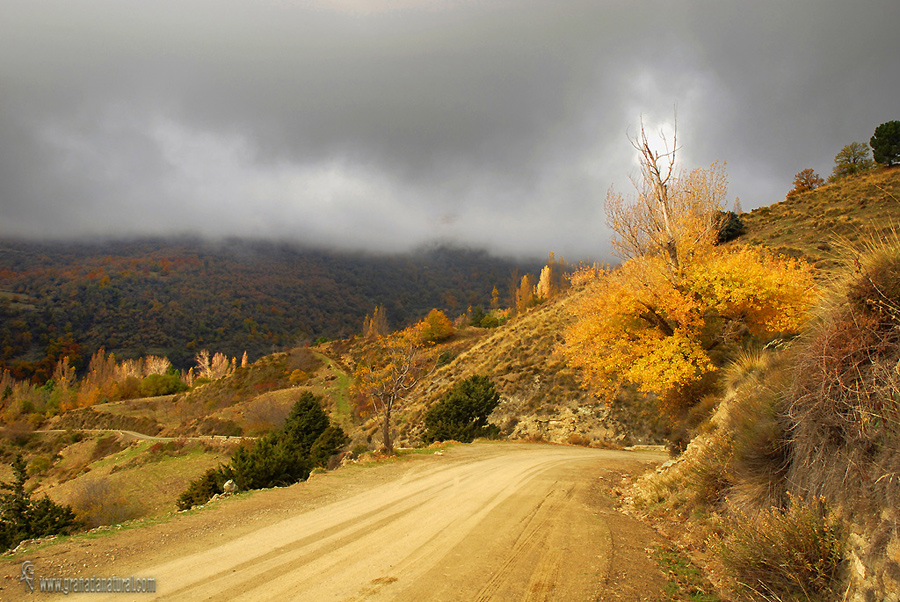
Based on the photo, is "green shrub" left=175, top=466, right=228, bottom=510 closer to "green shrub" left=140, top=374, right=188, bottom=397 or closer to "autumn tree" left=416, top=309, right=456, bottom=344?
"autumn tree" left=416, top=309, right=456, bottom=344

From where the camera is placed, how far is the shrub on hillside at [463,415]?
26.0 m

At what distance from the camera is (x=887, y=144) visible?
5184cm

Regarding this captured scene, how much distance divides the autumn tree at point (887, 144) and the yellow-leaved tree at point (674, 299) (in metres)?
52.9

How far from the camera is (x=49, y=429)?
6550 centimetres

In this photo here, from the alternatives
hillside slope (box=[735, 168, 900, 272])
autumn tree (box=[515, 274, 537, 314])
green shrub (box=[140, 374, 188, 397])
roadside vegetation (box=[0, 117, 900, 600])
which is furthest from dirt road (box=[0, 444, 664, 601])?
autumn tree (box=[515, 274, 537, 314])

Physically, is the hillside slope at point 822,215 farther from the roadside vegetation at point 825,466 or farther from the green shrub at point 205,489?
the green shrub at point 205,489

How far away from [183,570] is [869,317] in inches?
365

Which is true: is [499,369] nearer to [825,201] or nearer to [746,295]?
[746,295]

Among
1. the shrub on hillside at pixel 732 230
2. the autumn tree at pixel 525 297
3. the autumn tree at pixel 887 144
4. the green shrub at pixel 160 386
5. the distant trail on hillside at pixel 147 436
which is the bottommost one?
the distant trail on hillside at pixel 147 436

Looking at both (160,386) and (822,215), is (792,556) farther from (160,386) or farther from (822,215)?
(160,386)

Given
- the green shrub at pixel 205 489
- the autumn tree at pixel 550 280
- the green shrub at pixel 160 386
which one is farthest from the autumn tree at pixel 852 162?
the green shrub at pixel 160 386

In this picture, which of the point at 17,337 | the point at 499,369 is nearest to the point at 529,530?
the point at 499,369

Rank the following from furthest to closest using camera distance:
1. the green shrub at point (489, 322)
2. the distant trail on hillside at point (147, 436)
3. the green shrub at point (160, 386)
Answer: the green shrub at point (489, 322) → the green shrub at point (160, 386) → the distant trail on hillside at point (147, 436)

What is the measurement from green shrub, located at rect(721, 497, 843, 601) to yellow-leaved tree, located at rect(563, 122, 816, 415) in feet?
40.8
